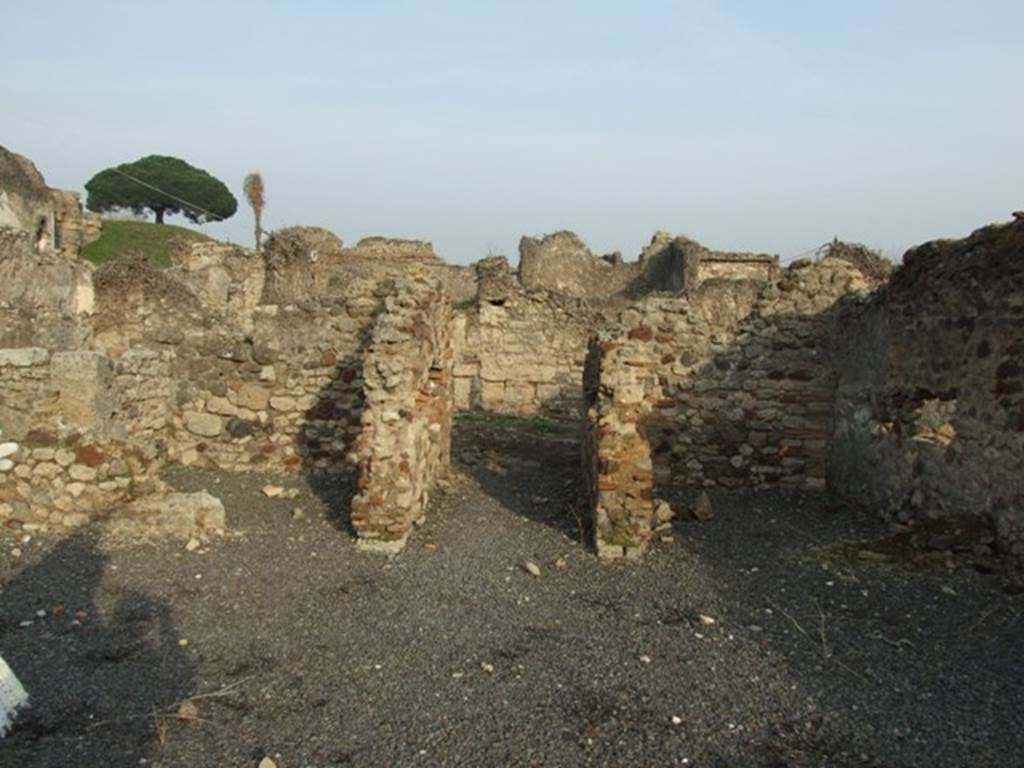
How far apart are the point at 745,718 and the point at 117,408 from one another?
6.77 meters

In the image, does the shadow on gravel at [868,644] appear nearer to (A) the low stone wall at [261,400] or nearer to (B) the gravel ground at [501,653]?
(B) the gravel ground at [501,653]

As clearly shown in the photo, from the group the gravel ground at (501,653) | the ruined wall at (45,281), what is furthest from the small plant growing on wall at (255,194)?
the gravel ground at (501,653)

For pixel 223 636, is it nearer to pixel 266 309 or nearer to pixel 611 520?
pixel 611 520

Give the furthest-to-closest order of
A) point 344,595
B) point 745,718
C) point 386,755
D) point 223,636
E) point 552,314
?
1. point 552,314
2. point 344,595
3. point 223,636
4. point 745,718
5. point 386,755

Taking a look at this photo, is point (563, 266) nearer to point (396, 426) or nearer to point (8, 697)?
point (396, 426)

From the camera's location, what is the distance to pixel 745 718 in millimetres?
3904

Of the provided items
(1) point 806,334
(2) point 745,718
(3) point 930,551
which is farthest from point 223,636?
(1) point 806,334

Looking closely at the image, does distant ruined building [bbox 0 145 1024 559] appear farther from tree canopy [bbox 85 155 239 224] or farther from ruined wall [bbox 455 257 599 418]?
tree canopy [bbox 85 155 239 224]

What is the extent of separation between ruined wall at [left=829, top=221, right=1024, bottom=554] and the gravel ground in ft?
2.14

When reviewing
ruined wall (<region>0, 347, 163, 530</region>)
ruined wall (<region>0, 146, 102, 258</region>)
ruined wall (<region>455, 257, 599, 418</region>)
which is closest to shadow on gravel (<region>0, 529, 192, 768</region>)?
ruined wall (<region>0, 347, 163, 530</region>)

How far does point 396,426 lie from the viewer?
7035mm

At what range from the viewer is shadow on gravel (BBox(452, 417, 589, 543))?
7.96 meters

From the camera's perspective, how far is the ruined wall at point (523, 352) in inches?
631

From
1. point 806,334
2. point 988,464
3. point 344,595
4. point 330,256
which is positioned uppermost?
point 330,256
